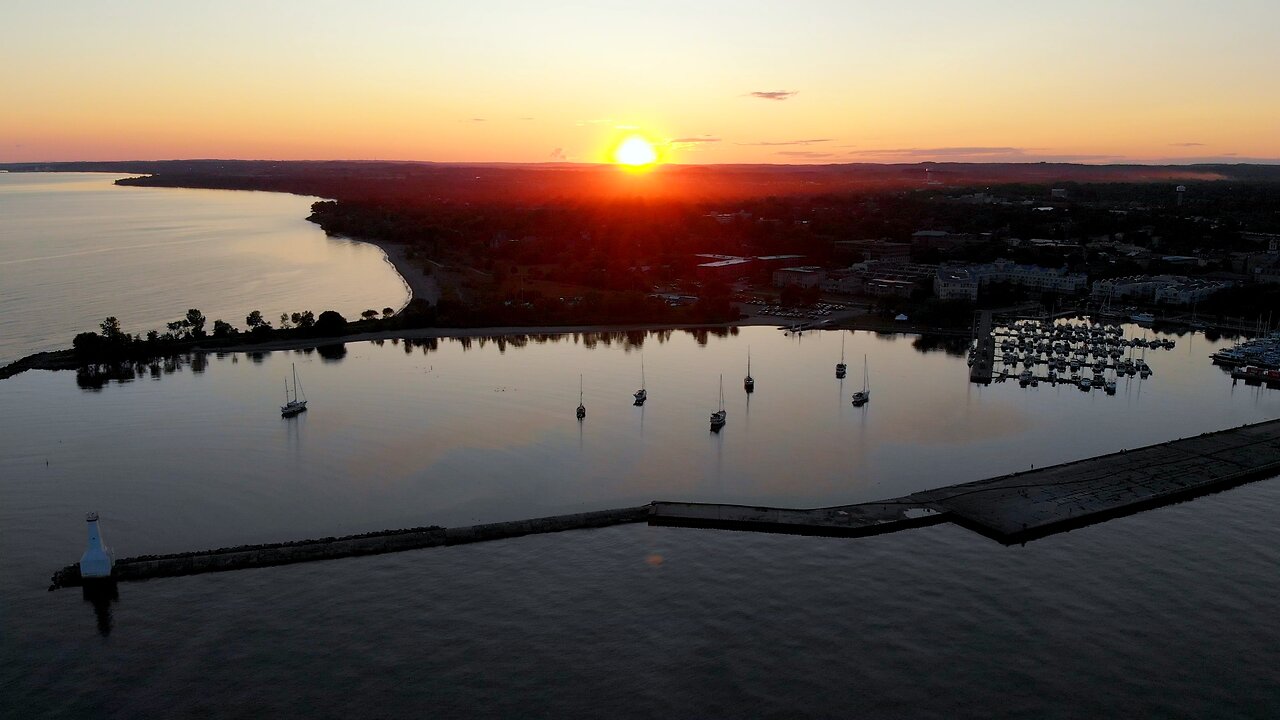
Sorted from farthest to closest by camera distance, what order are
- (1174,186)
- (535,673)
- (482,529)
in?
(1174,186) → (482,529) → (535,673)

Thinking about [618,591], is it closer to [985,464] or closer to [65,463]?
[985,464]

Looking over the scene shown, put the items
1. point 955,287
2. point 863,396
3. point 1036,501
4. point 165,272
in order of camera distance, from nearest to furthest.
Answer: point 1036,501 < point 863,396 < point 955,287 < point 165,272

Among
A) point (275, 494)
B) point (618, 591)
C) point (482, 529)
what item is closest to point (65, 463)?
point (275, 494)

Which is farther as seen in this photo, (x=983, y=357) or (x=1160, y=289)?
(x=1160, y=289)

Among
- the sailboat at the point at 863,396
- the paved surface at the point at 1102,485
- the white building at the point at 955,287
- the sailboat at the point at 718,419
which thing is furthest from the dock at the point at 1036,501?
the white building at the point at 955,287

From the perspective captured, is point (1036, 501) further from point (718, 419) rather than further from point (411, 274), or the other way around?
point (411, 274)

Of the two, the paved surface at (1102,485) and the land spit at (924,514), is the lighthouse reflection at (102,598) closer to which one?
the land spit at (924,514)

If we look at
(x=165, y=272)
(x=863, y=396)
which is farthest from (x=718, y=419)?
(x=165, y=272)
